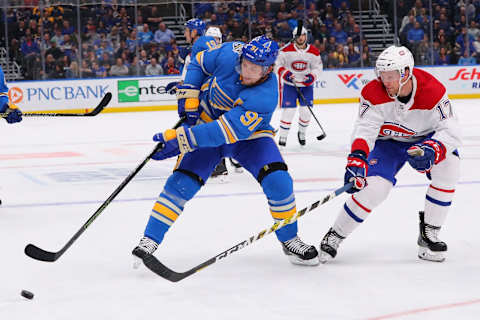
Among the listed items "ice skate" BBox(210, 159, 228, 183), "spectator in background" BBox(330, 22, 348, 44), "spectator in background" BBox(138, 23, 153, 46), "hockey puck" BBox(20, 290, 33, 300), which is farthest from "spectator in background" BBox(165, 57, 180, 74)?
"hockey puck" BBox(20, 290, 33, 300)

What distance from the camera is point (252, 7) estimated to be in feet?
42.6

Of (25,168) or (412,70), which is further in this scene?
(25,168)

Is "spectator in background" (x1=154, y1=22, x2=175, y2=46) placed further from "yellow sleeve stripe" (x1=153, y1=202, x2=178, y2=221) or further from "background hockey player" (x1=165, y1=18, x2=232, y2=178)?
"yellow sleeve stripe" (x1=153, y1=202, x2=178, y2=221)

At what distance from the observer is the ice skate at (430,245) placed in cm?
322

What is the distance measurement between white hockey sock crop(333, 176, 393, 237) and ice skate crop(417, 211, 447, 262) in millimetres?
257

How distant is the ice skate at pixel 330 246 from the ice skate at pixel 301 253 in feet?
0.17

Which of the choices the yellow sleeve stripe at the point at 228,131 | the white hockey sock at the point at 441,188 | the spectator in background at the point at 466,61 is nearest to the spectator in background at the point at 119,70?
the spectator in background at the point at 466,61

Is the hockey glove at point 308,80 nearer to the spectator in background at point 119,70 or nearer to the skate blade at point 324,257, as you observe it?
the skate blade at point 324,257

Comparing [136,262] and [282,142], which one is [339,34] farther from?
[136,262]

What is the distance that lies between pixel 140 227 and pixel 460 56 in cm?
997

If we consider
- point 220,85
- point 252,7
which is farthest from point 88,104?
point 220,85

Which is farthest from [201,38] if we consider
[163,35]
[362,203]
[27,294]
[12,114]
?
[163,35]

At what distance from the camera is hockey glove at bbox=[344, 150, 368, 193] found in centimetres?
298

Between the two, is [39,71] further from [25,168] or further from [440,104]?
[440,104]
